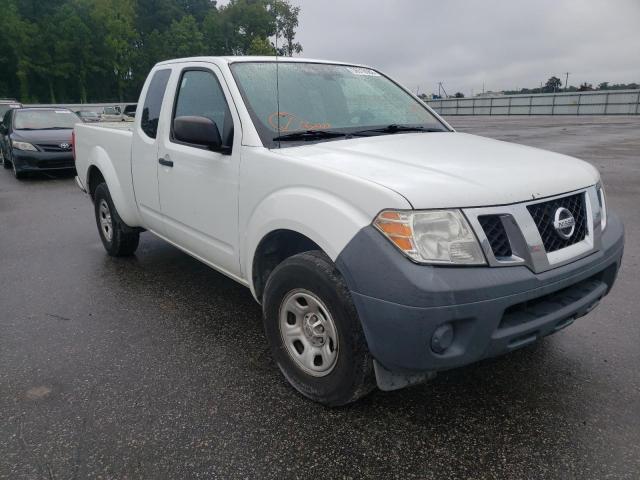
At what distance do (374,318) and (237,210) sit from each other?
4.08ft

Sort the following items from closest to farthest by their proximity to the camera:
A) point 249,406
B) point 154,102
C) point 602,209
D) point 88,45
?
point 249,406 → point 602,209 → point 154,102 → point 88,45

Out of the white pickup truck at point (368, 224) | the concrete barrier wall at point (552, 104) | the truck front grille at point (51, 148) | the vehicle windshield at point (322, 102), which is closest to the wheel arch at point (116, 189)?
the white pickup truck at point (368, 224)

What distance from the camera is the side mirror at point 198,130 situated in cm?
301

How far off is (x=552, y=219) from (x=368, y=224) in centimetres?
89

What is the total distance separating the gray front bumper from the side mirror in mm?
1254

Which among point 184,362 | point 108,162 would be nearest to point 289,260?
point 184,362

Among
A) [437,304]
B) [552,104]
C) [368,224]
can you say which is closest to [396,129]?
[368,224]

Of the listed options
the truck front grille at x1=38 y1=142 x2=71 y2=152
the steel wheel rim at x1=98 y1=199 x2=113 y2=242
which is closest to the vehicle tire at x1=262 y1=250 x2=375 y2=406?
the steel wheel rim at x1=98 y1=199 x2=113 y2=242

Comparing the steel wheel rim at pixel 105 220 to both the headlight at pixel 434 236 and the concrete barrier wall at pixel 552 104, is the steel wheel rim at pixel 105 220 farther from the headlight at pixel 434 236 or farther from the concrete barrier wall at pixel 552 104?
the concrete barrier wall at pixel 552 104

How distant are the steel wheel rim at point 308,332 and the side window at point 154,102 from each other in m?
2.12

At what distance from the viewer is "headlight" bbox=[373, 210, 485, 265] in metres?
2.16

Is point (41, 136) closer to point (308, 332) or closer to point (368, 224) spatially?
point (308, 332)

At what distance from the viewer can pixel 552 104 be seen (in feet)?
143

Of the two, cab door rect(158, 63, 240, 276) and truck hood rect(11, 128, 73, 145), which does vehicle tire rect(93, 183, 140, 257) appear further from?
truck hood rect(11, 128, 73, 145)
